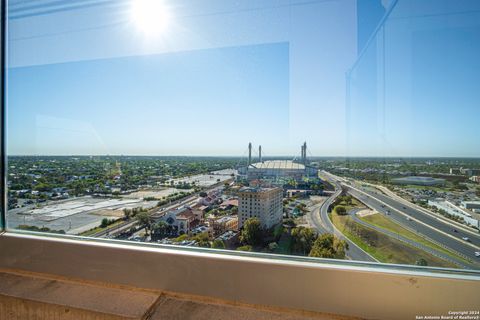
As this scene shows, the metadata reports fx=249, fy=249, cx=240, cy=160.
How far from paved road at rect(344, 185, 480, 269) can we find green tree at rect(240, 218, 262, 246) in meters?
0.41

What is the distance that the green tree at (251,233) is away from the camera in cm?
92

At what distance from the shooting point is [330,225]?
3.00ft

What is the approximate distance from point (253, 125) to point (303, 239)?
18.8 inches

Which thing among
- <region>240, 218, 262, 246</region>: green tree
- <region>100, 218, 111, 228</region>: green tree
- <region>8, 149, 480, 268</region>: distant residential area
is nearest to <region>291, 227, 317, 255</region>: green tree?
<region>8, 149, 480, 268</region>: distant residential area

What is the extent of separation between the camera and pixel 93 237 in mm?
1032

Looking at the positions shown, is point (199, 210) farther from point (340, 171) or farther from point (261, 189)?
point (340, 171)

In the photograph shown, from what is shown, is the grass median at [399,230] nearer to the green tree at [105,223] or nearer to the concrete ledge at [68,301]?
the concrete ledge at [68,301]

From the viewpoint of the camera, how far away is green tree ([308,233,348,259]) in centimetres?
85

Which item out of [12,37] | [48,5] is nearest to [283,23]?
[48,5]

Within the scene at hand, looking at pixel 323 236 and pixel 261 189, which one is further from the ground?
pixel 261 189

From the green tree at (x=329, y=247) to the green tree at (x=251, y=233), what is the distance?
0.19 meters

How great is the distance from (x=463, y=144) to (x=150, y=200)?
3.92 feet

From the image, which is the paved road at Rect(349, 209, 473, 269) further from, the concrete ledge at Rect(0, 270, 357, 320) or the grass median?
the concrete ledge at Rect(0, 270, 357, 320)

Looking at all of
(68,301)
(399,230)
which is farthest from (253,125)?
(68,301)
